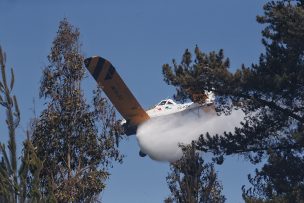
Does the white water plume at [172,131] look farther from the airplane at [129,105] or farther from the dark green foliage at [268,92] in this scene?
the dark green foliage at [268,92]

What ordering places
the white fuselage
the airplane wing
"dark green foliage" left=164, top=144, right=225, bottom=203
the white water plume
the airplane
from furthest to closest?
the white fuselage < the airplane < the airplane wing < the white water plume < "dark green foliage" left=164, top=144, right=225, bottom=203

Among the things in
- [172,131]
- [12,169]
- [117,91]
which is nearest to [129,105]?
[117,91]

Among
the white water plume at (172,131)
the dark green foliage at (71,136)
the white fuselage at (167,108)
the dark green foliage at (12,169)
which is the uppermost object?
the white fuselage at (167,108)

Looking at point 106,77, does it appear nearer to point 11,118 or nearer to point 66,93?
point 66,93

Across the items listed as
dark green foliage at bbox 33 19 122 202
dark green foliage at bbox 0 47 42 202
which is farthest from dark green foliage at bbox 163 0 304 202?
dark green foliage at bbox 0 47 42 202

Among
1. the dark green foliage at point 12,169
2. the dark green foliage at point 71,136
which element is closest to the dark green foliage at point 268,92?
the dark green foliage at point 71,136

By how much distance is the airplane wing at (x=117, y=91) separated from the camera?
40.8 m

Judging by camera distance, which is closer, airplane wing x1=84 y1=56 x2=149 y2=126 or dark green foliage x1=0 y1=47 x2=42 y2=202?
dark green foliage x1=0 y1=47 x2=42 y2=202

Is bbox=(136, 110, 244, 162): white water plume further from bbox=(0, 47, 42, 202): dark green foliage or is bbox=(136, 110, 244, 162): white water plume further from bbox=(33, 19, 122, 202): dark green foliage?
bbox=(0, 47, 42, 202): dark green foliage

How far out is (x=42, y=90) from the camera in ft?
77.9

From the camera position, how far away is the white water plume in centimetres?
4050

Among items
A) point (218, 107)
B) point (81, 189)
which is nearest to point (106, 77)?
point (218, 107)

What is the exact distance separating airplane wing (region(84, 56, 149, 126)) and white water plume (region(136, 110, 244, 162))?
3.33ft

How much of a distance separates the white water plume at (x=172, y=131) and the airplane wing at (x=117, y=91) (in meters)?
1.02
